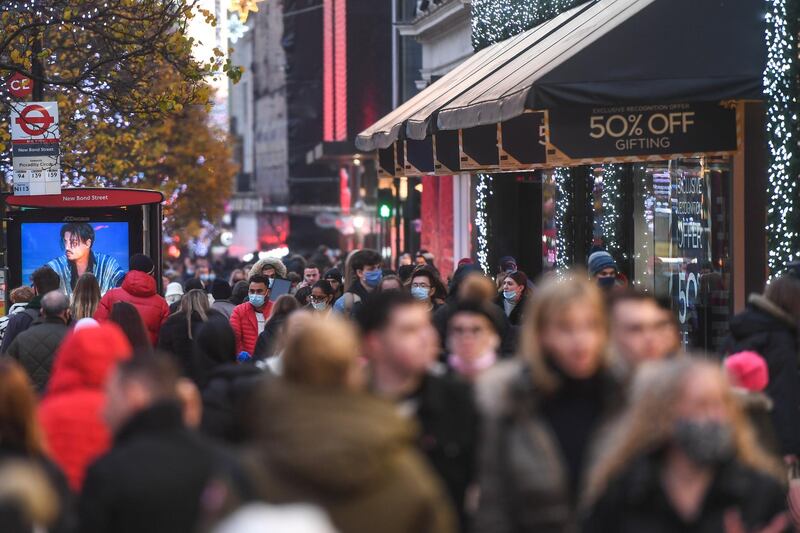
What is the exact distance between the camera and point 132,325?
1073 centimetres

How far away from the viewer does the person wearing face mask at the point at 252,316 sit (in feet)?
49.3

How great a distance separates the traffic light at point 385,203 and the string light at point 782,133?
20684 millimetres

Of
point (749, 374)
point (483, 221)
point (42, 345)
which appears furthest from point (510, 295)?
point (483, 221)

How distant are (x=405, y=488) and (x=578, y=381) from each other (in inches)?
46.9

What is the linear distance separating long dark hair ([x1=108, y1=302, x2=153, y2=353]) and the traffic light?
24380 mm

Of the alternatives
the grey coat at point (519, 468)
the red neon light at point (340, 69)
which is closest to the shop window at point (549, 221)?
the grey coat at point (519, 468)

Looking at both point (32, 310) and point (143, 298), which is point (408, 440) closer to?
point (32, 310)

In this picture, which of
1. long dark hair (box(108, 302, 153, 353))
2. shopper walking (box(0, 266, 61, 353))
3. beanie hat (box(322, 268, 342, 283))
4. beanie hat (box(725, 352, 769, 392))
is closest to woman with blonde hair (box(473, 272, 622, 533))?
beanie hat (box(725, 352, 769, 392))

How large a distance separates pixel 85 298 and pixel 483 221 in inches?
570

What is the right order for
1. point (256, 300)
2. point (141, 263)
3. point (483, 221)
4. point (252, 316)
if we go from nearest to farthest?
1. point (252, 316)
2. point (256, 300)
3. point (141, 263)
4. point (483, 221)

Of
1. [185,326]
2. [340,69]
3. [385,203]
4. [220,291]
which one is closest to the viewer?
[185,326]

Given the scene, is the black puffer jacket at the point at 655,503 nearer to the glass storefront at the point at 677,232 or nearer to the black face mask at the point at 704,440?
the black face mask at the point at 704,440

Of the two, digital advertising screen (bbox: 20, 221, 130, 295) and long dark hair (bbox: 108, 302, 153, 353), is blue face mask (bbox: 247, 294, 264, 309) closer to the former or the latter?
long dark hair (bbox: 108, 302, 153, 353)

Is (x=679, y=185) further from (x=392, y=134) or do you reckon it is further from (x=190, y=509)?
(x=190, y=509)
